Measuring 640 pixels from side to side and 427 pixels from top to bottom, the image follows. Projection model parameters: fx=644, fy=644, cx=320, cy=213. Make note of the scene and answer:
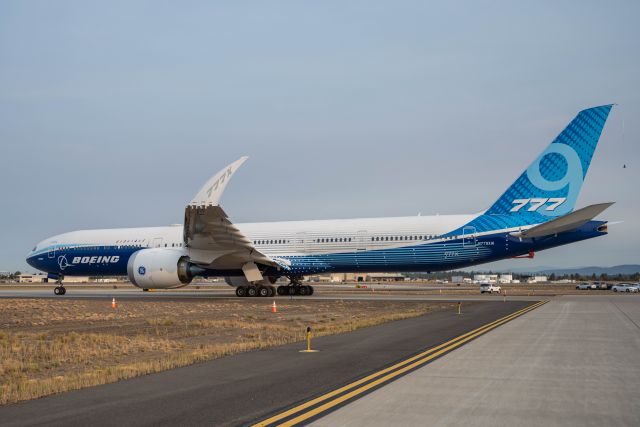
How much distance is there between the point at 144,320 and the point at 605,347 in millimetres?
15599

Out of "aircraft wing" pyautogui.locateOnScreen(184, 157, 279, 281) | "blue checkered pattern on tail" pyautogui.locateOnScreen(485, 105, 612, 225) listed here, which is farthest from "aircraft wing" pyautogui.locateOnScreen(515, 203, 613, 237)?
"aircraft wing" pyautogui.locateOnScreen(184, 157, 279, 281)

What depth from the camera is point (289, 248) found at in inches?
1597

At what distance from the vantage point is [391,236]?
37531mm

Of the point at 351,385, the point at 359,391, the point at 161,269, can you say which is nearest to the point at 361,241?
the point at 161,269

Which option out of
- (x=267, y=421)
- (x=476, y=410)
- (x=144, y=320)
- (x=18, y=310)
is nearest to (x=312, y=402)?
(x=267, y=421)

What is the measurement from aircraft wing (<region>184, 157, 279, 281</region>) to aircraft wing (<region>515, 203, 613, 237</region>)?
1480cm

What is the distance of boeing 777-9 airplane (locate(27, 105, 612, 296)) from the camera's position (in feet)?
109

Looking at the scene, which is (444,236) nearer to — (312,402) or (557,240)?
(557,240)

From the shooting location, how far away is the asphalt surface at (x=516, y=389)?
7.26 metres

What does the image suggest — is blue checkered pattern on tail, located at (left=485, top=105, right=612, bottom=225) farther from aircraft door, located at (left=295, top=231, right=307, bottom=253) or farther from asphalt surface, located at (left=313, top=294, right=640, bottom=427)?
asphalt surface, located at (left=313, top=294, right=640, bottom=427)

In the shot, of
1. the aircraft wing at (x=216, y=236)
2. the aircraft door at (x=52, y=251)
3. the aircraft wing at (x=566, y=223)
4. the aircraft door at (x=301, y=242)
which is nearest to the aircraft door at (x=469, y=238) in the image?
the aircraft wing at (x=566, y=223)

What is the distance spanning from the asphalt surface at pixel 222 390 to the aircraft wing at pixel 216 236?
17480mm

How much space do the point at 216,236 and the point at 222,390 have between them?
26.2 m

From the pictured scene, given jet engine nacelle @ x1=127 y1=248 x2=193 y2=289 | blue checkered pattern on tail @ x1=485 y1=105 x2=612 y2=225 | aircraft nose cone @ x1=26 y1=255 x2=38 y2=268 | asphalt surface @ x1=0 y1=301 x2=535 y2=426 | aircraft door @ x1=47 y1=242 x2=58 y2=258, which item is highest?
blue checkered pattern on tail @ x1=485 y1=105 x2=612 y2=225
